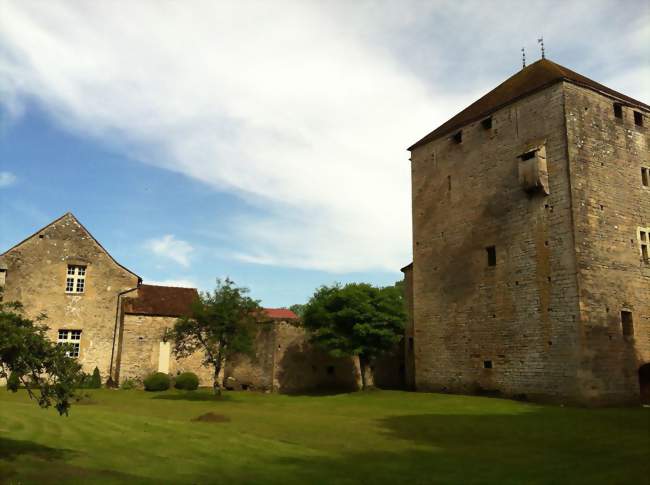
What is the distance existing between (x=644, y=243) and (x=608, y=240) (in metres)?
2.54

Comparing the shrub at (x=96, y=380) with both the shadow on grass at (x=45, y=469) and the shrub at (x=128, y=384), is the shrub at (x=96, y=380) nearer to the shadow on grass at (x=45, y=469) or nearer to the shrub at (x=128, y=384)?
the shrub at (x=128, y=384)

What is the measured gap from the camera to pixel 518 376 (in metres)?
23.0

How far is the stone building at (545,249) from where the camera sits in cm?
2158

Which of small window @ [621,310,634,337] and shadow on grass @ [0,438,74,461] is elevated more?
small window @ [621,310,634,337]

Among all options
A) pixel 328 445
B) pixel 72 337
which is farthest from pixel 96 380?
pixel 328 445

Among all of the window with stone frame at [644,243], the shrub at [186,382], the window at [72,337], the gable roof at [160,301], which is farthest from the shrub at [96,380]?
the window with stone frame at [644,243]

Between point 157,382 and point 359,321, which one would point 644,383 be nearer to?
point 359,321

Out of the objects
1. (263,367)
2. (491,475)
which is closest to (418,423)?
(491,475)

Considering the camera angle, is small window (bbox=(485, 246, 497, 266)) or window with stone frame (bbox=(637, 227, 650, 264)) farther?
small window (bbox=(485, 246, 497, 266))

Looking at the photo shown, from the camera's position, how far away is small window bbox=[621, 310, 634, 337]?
73.2ft

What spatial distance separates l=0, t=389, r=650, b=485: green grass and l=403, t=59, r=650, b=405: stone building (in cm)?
254

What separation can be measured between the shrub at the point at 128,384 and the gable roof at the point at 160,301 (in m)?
3.93

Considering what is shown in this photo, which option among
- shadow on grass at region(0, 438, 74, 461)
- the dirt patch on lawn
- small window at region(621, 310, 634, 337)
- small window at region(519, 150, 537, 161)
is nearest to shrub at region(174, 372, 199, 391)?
the dirt patch on lawn

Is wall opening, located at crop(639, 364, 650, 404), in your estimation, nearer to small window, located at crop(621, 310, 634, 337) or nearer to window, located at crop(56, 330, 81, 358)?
small window, located at crop(621, 310, 634, 337)
